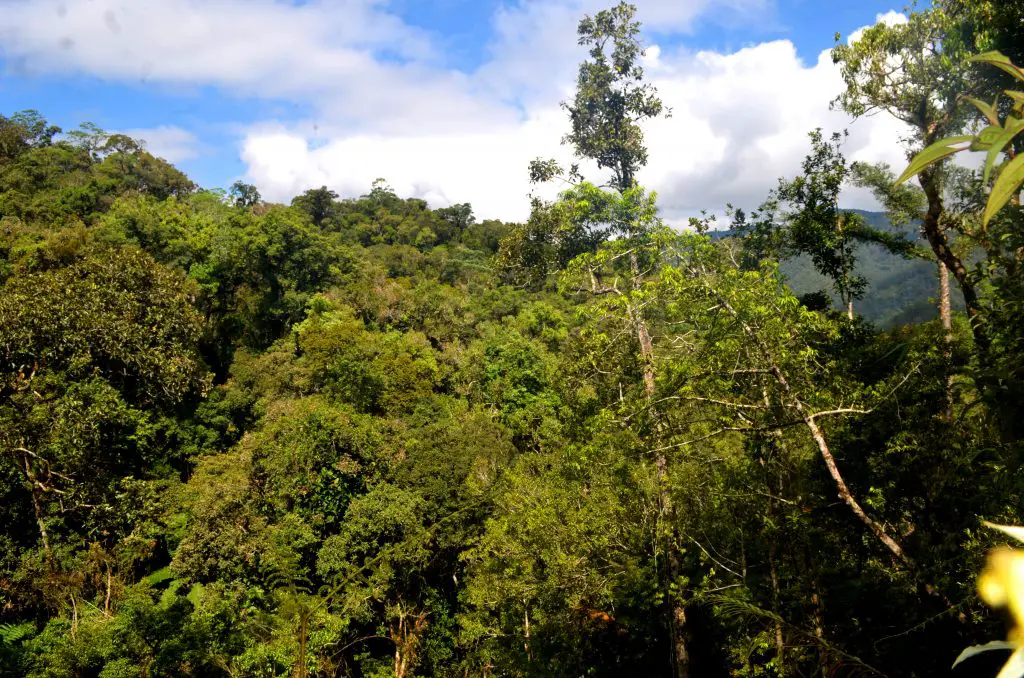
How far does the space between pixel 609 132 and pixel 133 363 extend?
12434mm

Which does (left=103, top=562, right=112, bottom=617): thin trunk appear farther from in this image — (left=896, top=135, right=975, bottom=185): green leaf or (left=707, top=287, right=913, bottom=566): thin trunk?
(left=896, top=135, right=975, bottom=185): green leaf

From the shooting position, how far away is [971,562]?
310 cm

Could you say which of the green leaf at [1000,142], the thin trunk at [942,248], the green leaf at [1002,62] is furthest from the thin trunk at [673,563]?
the green leaf at [1000,142]

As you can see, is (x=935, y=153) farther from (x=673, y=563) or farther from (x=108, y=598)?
(x=108, y=598)

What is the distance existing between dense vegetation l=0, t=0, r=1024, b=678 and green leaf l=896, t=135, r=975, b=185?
2386mm

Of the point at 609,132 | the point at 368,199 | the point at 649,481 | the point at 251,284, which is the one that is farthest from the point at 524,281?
the point at 368,199

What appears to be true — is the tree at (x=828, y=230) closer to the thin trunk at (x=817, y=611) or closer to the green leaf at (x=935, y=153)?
the thin trunk at (x=817, y=611)

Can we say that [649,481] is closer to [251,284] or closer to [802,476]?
[802,476]

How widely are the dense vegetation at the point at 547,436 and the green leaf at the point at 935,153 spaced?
7.83 feet

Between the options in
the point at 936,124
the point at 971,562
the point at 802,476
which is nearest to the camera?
the point at 971,562

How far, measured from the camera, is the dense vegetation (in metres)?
3.99

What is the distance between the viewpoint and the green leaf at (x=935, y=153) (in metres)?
0.82

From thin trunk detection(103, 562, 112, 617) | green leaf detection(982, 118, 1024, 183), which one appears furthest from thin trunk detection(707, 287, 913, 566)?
thin trunk detection(103, 562, 112, 617)

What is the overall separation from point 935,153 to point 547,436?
43.6 ft
